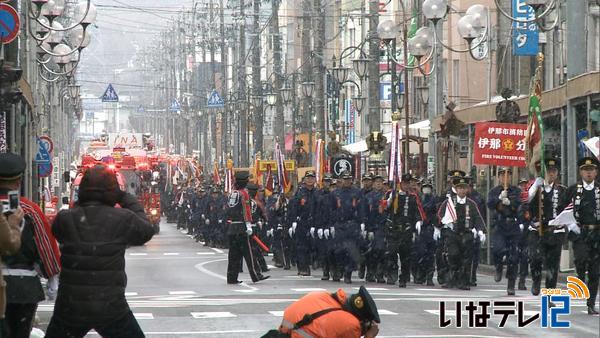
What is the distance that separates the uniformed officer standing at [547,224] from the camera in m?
20.0

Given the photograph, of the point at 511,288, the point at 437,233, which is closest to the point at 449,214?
the point at 437,233

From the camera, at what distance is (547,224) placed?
20.1 metres

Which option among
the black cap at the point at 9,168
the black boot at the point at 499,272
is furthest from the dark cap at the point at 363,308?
the black boot at the point at 499,272

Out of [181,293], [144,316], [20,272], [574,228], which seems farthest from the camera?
[181,293]

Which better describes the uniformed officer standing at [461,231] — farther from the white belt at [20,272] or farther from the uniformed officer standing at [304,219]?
the white belt at [20,272]

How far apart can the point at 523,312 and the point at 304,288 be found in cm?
684

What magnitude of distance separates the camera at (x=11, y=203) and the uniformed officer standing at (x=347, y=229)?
15.8 m

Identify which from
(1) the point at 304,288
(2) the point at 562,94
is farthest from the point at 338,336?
(2) the point at 562,94

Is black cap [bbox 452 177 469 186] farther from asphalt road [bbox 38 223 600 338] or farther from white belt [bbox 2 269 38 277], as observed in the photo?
white belt [bbox 2 269 38 277]

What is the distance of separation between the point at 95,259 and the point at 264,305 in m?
9.74

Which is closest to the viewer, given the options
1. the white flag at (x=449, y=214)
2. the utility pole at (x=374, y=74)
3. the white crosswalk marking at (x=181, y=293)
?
the white crosswalk marking at (x=181, y=293)

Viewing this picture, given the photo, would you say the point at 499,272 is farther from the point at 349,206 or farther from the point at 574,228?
the point at 574,228

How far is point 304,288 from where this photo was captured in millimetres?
24609

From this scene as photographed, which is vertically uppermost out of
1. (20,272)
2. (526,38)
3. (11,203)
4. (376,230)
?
(526,38)
